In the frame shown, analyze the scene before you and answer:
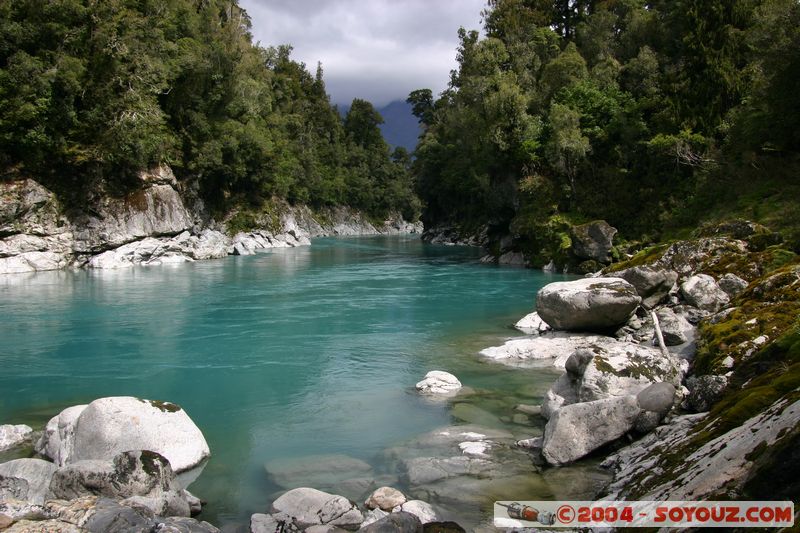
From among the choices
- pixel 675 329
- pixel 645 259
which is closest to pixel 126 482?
pixel 675 329

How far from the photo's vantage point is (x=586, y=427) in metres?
8.94

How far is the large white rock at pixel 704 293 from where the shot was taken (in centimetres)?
1614

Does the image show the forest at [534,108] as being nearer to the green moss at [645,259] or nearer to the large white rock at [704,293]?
the large white rock at [704,293]

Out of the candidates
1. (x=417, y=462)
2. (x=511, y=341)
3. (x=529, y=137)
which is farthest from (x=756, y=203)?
(x=417, y=462)

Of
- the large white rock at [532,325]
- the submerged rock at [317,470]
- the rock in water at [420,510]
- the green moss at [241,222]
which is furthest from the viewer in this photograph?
the green moss at [241,222]

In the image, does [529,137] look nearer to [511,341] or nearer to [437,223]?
[511,341]

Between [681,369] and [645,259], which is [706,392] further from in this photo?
[645,259]

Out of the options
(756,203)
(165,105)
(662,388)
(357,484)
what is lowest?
(357,484)

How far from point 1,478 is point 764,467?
8.59m

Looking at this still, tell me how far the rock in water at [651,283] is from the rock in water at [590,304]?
5.60ft

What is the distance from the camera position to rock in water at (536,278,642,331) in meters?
15.9

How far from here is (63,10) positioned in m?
36.6

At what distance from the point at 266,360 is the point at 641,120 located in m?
31.1

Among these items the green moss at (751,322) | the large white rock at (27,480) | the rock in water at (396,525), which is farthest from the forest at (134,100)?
the green moss at (751,322)
